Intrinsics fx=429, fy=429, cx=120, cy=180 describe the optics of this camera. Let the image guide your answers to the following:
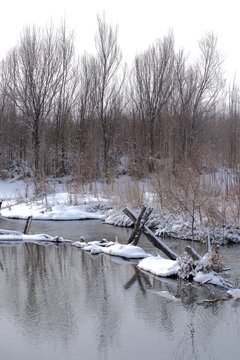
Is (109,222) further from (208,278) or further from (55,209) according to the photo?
(208,278)

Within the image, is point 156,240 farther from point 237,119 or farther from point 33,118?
point 237,119

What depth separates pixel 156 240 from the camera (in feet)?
30.6

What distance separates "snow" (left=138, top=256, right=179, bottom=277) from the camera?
26.5ft

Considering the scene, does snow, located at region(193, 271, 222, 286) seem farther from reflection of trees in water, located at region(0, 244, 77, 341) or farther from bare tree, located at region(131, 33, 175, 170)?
bare tree, located at region(131, 33, 175, 170)

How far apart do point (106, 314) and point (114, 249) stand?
405 cm

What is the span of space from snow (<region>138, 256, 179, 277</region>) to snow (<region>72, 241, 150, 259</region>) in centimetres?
72

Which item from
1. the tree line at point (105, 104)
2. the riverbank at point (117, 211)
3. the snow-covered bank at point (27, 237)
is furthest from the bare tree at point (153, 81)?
the snow-covered bank at point (27, 237)

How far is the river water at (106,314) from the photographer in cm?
486

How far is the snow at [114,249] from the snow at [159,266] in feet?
2.37

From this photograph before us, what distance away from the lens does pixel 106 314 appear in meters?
5.99

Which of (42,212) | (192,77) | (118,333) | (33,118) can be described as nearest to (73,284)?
(118,333)

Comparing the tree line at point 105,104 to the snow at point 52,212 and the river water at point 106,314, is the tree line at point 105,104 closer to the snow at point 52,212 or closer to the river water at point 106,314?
the snow at point 52,212

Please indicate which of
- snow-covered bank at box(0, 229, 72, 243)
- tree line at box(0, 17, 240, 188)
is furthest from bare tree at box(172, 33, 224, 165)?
snow-covered bank at box(0, 229, 72, 243)

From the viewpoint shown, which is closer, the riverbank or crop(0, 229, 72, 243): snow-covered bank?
the riverbank
